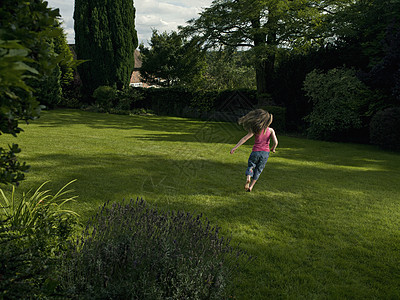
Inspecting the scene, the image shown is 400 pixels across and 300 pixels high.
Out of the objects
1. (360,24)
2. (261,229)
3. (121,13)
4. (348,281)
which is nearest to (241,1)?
(360,24)

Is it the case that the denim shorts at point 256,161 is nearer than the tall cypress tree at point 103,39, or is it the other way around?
the denim shorts at point 256,161

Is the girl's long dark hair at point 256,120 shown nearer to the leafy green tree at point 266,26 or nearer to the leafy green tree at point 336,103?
the leafy green tree at point 336,103

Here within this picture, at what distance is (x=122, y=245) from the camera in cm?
263

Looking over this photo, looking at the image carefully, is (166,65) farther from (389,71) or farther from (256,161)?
(256,161)

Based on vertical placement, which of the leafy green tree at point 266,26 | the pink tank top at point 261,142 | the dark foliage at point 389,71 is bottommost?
the pink tank top at point 261,142

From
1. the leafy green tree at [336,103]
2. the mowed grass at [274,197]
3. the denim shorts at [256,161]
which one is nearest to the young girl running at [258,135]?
the denim shorts at [256,161]

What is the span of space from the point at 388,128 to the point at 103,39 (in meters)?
18.4

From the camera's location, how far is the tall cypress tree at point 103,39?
2184 centimetres

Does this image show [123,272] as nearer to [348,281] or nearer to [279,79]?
[348,281]

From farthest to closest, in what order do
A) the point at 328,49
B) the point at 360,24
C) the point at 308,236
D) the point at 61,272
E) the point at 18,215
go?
the point at 328,49 → the point at 360,24 → the point at 308,236 → the point at 18,215 → the point at 61,272

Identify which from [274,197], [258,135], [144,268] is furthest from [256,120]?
[144,268]

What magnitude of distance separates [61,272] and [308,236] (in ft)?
9.89

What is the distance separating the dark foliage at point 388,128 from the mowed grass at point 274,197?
1356 millimetres

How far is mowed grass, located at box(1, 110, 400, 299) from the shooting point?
326 centimetres
